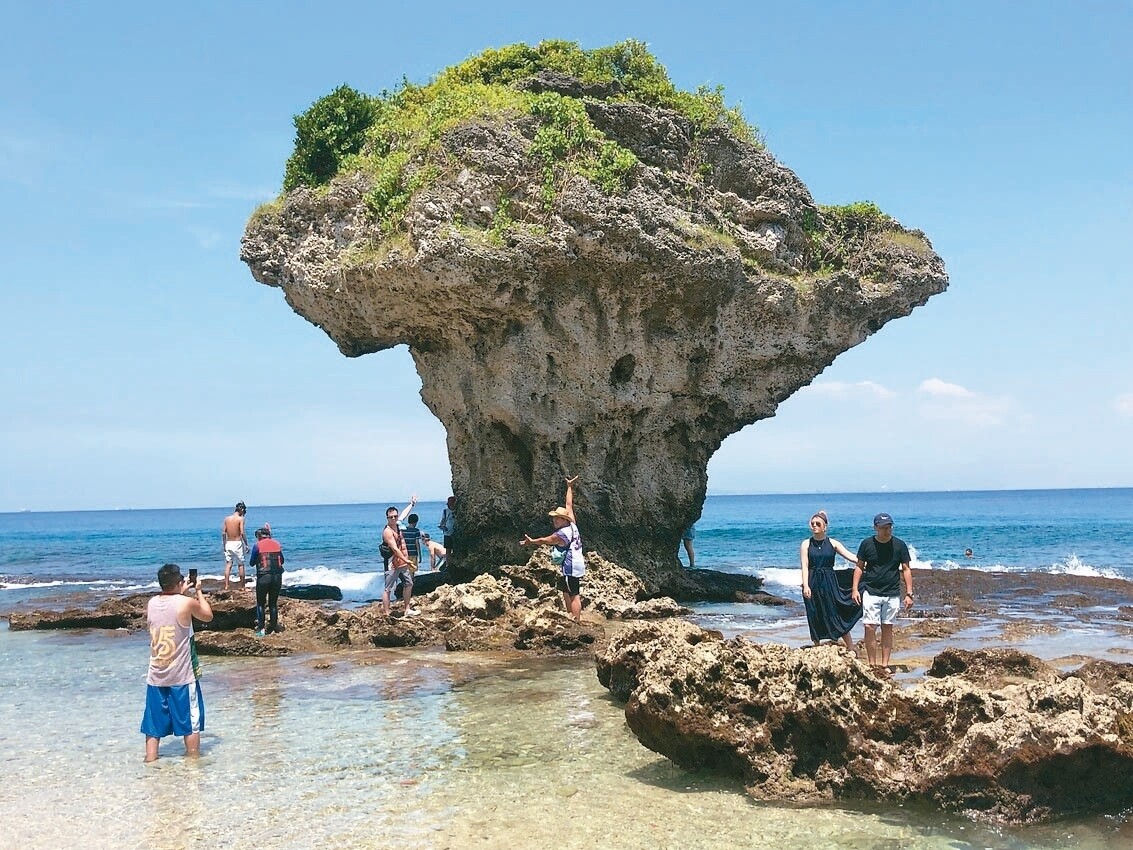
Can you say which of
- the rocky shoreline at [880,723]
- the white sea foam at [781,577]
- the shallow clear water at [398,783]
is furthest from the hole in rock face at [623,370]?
the white sea foam at [781,577]

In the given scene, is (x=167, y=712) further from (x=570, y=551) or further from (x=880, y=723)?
(x=570, y=551)

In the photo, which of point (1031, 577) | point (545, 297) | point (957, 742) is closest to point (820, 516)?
point (957, 742)

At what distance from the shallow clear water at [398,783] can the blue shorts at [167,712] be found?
27cm

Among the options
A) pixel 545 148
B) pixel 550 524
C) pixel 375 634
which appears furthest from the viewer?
pixel 550 524

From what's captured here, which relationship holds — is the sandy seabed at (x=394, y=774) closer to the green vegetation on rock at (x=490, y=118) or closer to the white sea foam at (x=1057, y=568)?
the green vegetation on rock at (x=490, y=118)

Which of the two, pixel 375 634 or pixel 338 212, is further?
pixel 338 212

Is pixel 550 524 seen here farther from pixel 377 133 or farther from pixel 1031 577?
pixel 1031 577

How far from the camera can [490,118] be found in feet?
55.3

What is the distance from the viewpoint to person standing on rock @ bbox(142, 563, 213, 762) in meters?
7.96

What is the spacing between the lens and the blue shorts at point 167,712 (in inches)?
313

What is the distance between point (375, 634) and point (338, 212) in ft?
26.7

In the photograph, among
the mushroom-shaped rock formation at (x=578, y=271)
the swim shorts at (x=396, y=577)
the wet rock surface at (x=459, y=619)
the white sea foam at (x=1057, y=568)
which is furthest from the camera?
the white sea foam at (x=1057, y=568)

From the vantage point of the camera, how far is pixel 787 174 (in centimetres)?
1852

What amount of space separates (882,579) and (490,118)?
10891 millimetres
